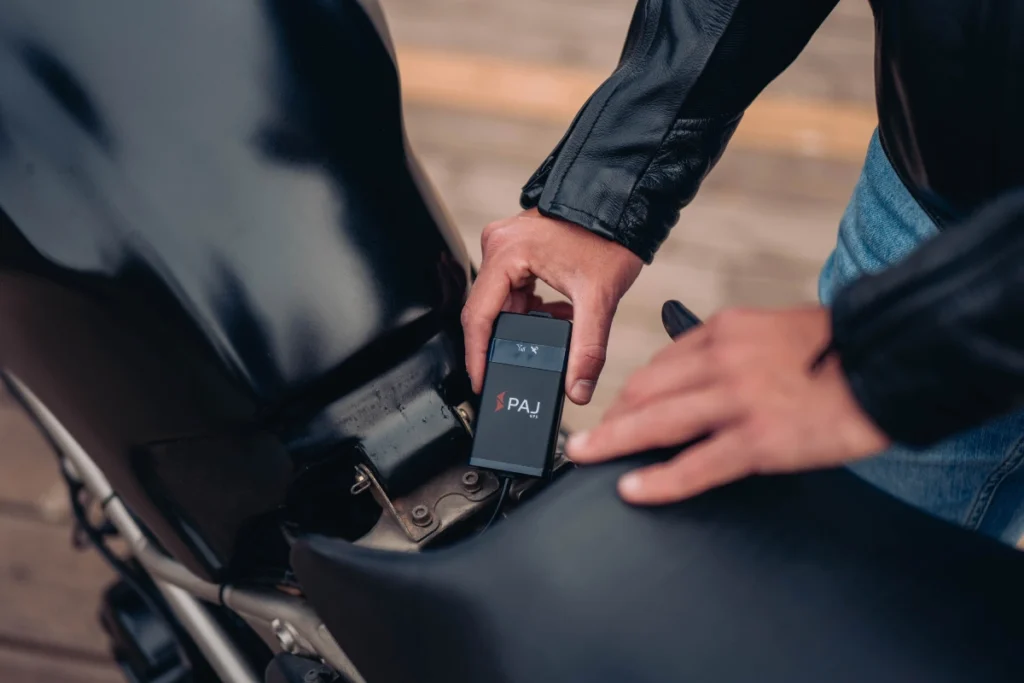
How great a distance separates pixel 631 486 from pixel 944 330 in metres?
0.15

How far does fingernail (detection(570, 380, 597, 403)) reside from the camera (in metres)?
0.52

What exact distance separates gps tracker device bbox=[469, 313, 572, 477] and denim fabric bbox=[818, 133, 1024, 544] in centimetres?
24

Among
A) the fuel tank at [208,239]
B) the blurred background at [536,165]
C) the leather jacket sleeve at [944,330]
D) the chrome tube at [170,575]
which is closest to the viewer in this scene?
the leather jacket sleeve at [944,330]

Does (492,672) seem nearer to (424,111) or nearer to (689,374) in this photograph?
(689,374)

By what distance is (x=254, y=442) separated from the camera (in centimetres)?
48

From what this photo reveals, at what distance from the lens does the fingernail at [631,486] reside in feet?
1.22

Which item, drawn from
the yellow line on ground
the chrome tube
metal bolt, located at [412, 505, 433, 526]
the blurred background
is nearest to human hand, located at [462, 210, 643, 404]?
metal bolt, located at [412, 505, 433, 526]

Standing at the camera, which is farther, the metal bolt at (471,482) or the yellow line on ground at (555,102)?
the yellow line on ground at (555,102)

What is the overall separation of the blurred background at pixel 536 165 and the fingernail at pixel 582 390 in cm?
75

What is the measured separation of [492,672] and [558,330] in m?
0.22

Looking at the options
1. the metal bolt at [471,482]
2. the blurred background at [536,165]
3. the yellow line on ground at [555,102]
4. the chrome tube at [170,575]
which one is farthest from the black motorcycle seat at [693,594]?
the yellow line on ground at [555,102]

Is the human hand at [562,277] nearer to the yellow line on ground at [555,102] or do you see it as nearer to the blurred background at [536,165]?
the blurred background at [536,165]

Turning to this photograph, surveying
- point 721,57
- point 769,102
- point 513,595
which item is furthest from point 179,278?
point 769,102

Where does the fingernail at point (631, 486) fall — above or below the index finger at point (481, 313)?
above
